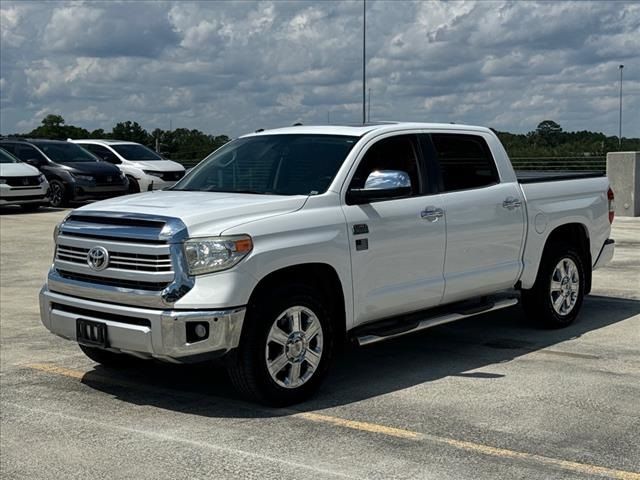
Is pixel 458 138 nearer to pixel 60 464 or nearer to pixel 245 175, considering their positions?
pixel 245 175

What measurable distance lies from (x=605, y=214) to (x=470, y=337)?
6.46 feet

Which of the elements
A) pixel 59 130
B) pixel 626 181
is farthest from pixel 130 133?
pixel 626 181

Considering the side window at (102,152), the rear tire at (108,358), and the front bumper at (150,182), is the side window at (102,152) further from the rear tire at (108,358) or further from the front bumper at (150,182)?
the rear tire at (108,358)

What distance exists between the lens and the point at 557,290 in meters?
8.62

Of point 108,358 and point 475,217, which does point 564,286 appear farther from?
point 108,358

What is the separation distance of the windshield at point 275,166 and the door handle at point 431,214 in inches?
29.0

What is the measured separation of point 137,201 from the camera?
6.62 m

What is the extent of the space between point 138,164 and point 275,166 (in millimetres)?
18407

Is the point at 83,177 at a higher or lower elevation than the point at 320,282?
higher

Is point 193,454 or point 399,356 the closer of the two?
point 193,454

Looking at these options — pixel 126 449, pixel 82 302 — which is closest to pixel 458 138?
pixel 82 302

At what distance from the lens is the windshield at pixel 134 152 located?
25.5 metres

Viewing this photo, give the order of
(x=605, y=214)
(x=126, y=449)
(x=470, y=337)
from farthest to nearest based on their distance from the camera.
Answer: (x=605, y=214), (x=470, y=337), (x=126, y=449)

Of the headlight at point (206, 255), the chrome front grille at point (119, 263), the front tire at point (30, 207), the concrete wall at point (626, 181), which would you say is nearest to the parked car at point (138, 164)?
the front tire at point (30, 207)
